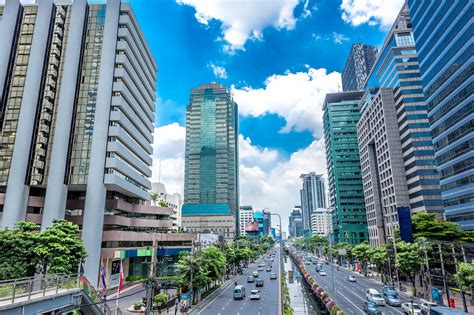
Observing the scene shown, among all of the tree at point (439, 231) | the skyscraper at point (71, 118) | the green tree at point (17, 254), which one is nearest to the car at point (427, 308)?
the tree at point (439, 231)

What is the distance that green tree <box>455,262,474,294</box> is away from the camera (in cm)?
3562

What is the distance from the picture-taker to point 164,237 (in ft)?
260

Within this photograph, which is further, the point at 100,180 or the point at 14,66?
the point at 14,66

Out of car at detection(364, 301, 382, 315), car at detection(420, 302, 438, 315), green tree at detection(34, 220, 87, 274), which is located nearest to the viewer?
car at detection(420, 302, 438, 315)

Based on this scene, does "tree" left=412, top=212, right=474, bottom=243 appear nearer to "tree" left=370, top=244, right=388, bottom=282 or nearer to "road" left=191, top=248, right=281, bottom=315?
"tree" left=370, top=244, right=388, bottom=282

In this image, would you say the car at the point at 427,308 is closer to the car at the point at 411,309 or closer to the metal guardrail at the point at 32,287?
the car at the point at 411,309

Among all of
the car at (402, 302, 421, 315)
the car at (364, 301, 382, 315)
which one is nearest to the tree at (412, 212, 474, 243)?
the car at (402, 302, 421, 315)

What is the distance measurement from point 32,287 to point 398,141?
10794 centimetres

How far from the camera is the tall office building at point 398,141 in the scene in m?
94.0

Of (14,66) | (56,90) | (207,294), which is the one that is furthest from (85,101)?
(207,294)

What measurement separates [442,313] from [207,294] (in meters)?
36.0

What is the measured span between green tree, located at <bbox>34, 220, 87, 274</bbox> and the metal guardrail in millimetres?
20131

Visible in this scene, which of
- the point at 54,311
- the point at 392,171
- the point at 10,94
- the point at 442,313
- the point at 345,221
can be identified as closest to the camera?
the point at 54,311

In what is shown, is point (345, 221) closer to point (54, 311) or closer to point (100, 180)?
point (100, 180)
